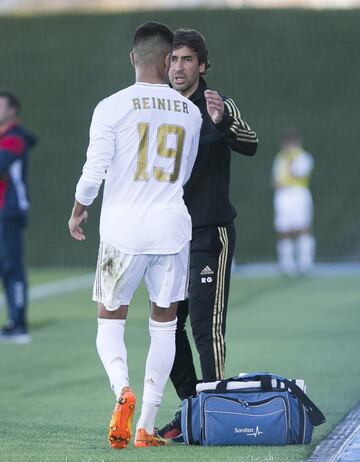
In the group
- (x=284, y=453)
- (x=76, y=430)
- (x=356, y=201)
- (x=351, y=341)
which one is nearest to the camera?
(x=284, y=453)

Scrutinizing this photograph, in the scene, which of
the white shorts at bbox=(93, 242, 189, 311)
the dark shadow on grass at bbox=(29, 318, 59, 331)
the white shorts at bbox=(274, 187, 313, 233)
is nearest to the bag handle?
the white shorts at bbox=(93, 242, 189, 311)

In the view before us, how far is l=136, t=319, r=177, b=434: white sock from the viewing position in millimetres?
6512

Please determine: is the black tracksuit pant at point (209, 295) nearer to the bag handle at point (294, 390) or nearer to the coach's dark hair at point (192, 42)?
the bag handle at point (294, 390)

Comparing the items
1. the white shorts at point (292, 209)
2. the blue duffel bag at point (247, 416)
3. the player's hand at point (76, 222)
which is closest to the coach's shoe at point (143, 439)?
the blue duffel bag at point (247, 416)

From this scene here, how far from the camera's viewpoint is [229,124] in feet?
21.9

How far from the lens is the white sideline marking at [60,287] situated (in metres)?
17.9

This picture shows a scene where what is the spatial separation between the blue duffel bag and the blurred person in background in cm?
591

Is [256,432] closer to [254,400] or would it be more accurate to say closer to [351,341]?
[254,400]

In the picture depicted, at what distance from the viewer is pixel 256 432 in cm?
655

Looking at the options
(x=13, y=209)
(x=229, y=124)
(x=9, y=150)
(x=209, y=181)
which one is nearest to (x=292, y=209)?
(x=13, y=209)

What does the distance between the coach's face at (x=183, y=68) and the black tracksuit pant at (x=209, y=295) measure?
783mm

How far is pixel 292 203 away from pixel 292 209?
0.13m

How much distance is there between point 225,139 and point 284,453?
5.30ft

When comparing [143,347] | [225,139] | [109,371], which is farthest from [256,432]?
[143,347]
